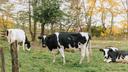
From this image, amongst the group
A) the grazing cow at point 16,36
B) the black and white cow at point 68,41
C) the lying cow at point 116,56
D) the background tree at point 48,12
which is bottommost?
the background tree at point 48,12

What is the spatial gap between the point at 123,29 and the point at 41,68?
129 feet

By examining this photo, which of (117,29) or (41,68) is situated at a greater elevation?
(41,68)

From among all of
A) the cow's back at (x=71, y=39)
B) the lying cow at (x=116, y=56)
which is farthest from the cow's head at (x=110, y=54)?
the cow's back at (x=71, y=39)

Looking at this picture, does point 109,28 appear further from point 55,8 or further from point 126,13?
point 55,8

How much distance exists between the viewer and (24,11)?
117 feet

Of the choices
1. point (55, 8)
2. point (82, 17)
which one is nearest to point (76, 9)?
point (82, 17)

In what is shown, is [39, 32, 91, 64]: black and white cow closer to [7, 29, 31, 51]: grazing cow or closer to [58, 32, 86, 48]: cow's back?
[58, 32, 86, 48]: cow's back

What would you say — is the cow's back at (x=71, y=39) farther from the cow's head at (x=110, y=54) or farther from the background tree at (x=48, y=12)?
the background tree at (x=48, y=12)

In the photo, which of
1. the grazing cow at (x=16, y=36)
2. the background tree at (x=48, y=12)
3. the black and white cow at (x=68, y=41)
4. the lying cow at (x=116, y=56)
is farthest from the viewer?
the background tree at (x=48, y=12)

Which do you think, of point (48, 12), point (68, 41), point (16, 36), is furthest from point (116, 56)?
point (48, 12)

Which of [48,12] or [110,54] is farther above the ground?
[110,54]

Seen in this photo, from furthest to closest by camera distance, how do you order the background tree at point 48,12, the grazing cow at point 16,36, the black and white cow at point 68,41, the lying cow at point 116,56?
the background tree at point 48,12
the grazing cow at point 16,36
the lying cow at point 116,56
the black and white cow at point 68,41

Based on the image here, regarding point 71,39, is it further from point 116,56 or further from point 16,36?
point 16,36

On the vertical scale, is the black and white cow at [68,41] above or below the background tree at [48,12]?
above
